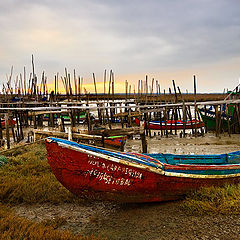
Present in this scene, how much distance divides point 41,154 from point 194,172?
22.8 feet

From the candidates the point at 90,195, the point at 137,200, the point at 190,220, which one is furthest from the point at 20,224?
the point at 190,220

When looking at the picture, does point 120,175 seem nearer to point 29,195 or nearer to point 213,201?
point 213,201

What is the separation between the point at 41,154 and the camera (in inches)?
386

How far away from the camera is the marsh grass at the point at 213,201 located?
4488 millimetres

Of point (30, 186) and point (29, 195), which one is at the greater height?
point (30, 186)

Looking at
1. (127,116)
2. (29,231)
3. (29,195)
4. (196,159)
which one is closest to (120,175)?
(29,231)

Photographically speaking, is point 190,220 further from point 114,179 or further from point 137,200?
point 114,179

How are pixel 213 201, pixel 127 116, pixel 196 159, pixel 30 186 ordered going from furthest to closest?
pixel 127 116
pixel 196 159
pixel 30 186
pixel 213 201

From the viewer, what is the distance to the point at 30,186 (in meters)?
5.95

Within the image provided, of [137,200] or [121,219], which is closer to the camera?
[121,219]

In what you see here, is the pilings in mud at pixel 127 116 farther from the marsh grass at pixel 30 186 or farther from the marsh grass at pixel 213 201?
the marsh grass at pixel 213 201

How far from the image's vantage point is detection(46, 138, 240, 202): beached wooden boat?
4.75 metres

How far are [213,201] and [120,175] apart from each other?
6.79 ft

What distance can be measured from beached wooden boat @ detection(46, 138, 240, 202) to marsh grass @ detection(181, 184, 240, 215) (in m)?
0.23
